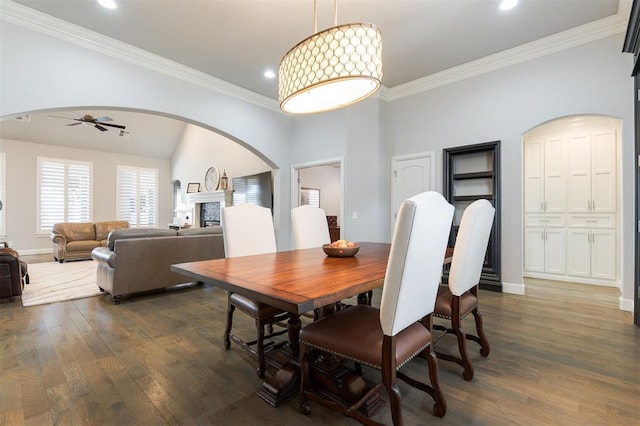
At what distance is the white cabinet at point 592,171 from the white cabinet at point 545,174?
0.11 metres

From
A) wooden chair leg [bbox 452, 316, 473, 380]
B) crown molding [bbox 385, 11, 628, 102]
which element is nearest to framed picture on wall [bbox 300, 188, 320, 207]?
crown molding [bbox 385, 11, 628, 102]

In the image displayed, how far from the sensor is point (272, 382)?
1703 millimetres

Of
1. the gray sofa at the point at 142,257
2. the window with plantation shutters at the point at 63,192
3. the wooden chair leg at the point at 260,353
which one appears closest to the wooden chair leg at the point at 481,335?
the wooden chair leg at the point at 260,353

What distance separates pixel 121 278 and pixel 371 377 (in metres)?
3.15

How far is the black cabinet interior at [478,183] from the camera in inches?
152

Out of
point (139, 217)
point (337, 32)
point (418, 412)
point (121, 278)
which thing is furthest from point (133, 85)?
point (139, 217)

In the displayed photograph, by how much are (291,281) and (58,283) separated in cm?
495

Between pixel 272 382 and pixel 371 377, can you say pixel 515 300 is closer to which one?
pixel 371 377

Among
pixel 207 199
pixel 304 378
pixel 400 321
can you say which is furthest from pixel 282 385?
pixel 207 199

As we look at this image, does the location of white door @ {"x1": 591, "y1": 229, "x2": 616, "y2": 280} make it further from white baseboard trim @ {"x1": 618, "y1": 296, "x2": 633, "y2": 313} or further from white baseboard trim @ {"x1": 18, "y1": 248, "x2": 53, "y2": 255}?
white baseboard trim @ {"x1": 18, "y1": 248, "x2": 53, "y2": 255}

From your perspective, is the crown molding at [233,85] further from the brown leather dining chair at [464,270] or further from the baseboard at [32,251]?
the baseboard at [32,251]

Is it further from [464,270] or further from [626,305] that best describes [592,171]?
[464,270]

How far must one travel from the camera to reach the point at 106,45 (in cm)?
339

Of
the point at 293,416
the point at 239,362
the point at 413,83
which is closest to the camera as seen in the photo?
the point at 293,416
